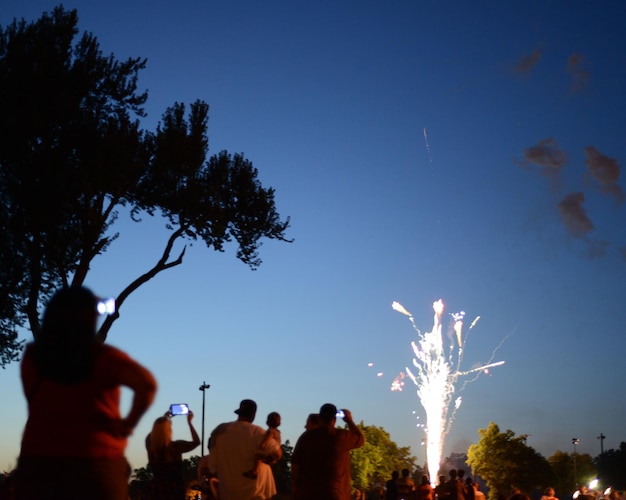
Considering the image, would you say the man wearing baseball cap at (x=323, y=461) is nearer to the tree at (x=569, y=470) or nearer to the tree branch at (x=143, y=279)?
the tree branch at (x=143, y=279)

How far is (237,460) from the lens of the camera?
8.50 metres

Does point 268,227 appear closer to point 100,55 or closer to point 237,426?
point 100,55

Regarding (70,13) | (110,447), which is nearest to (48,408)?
(110,447)

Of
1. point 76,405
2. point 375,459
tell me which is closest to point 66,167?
point 76,405

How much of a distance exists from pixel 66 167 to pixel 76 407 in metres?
19.0

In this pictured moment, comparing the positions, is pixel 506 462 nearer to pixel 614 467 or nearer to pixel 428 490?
pixel 614 467

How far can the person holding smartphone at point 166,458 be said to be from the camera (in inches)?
373

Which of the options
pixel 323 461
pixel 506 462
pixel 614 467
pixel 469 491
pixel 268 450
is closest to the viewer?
pixel 323 461

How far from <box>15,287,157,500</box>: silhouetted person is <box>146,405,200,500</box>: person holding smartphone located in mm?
5456

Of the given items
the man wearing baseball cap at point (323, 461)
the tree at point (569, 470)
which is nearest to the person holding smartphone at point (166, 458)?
the man wearing baseball cap at point (323, 461)

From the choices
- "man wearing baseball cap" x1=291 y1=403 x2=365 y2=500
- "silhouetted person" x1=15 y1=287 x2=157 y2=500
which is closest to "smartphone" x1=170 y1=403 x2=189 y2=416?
"man wearing baseball cap" x1=291 y1=403 x2=365 y2=500

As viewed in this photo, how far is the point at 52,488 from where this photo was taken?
12.7 feet

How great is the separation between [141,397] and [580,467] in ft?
430

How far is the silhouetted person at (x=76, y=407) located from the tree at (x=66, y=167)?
56.7 feet
